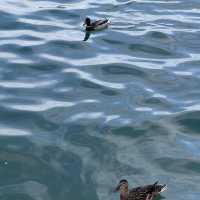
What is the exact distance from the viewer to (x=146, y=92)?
60.7ft

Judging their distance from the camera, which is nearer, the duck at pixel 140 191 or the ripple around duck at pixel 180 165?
the duck at pixel 140 191

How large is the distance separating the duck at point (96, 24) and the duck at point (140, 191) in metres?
11.1

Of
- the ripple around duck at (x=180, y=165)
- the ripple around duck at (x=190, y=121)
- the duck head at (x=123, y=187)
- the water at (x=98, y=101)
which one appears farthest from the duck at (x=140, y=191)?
the ripple around duck at (x=190, y=121)

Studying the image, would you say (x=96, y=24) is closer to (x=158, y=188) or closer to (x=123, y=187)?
(x=123, y=187)

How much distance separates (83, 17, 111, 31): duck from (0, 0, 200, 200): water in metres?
0.32

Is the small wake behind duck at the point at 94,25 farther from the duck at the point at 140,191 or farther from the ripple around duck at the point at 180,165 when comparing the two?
the duck at the point at 140,191

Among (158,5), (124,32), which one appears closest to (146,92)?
(124,32)

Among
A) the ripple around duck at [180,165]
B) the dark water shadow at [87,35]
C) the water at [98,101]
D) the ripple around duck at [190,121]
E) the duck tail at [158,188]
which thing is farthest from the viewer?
the dark water shadow at [87,35]

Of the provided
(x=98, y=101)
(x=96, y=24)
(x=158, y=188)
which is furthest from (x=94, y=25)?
(x=158, y=188)

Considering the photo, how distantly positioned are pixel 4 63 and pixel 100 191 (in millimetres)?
7940

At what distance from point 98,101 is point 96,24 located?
6.53m

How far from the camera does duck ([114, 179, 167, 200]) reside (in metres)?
13.1

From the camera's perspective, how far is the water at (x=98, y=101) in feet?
46.7

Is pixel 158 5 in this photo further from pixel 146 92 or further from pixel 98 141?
pixel 98 141
